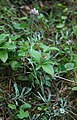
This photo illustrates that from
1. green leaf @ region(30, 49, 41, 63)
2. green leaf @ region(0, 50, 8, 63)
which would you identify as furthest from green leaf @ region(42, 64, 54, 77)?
green leaf @ region(0, 50, 8, 63)

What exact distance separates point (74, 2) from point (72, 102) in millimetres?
1308

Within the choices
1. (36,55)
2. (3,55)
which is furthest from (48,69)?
(3,55)

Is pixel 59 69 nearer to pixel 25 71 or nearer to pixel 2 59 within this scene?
pixel 25 71

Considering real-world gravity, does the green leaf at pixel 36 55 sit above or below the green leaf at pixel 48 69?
above

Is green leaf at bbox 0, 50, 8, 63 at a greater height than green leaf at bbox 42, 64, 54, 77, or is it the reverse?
green leaf at bbox 0, 50, 8, 63

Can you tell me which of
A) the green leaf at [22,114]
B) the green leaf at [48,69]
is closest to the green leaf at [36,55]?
the green leaf at [48,69]

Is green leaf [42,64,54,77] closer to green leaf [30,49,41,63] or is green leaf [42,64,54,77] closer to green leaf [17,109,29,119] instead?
green leaf [30,49,41,63]

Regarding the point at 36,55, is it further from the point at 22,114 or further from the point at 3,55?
the point at 22,114

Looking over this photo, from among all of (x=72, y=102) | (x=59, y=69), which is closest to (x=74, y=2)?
(x=59, y=69)

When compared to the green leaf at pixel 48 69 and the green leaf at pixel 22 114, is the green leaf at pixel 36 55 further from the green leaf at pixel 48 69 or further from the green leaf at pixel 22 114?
the green leaf at pixel 22 114

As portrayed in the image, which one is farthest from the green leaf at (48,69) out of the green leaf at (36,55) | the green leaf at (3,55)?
the green leaf at (3,55)

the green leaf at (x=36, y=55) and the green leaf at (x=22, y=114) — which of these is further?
the green leaf at (x=36, y=55)

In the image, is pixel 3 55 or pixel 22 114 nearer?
pixel 22 114

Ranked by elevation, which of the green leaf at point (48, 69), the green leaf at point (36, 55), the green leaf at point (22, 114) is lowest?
the green leaf at point (22, 114)
